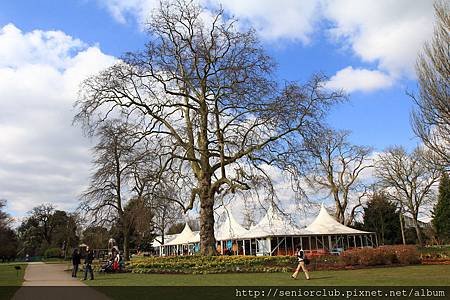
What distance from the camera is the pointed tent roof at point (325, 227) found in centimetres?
4147

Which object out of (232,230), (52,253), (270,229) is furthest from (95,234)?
(52,253)

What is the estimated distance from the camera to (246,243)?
149 ft

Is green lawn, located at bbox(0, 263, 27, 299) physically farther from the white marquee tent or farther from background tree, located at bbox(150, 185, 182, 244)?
the white marquee tent

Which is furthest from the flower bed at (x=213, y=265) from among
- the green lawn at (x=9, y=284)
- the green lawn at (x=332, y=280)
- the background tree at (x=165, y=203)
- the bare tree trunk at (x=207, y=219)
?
the green lawn at (x=9, y=284)

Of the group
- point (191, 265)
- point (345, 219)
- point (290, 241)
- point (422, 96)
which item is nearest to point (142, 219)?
point (191, 265)

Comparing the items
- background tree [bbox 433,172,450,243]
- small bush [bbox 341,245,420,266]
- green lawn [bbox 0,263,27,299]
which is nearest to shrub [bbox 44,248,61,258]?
green lawn [bbox 0,263,27,299]

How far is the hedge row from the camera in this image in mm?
25603

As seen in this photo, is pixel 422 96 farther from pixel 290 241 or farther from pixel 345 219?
pixel 345 219

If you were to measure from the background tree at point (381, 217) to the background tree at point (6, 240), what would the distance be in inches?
2366

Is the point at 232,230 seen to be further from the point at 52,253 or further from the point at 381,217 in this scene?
the point at 52,253

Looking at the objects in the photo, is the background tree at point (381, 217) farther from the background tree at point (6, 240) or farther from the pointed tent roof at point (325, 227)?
the background tree at point (6, 240)

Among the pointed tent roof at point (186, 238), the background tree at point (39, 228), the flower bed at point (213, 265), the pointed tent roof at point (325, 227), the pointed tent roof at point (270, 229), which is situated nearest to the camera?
the flower bed at point (213, 265)

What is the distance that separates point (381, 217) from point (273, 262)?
3412 cm

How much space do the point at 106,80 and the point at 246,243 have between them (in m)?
24.9
